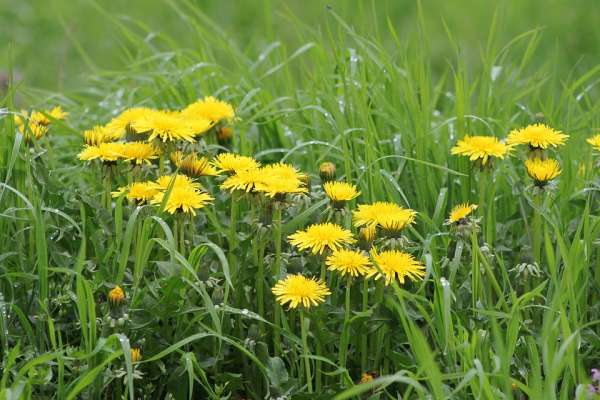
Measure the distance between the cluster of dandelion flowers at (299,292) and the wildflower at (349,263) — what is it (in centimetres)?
5

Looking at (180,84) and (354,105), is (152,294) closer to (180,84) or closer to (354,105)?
(354,105)

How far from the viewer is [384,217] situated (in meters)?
2.15

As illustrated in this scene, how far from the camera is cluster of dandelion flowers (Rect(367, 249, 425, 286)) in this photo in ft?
6.77

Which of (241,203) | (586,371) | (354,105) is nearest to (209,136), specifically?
(241,203)

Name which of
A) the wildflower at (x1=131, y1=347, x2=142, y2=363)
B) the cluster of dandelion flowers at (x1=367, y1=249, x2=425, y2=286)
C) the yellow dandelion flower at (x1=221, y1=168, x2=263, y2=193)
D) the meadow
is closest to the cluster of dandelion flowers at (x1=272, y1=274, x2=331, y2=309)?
the meadow

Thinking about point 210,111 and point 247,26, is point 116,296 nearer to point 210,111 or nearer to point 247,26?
point 210,111

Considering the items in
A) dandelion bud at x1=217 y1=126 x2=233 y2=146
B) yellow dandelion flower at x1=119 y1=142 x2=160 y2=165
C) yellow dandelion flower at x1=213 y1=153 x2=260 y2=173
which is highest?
yellow dandelion flower at x1=119 y1=142 x2=160 y2=165

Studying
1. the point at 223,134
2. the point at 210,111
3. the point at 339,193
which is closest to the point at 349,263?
the point at 339,193

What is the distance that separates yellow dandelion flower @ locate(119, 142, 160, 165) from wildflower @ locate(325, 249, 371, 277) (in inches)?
19.8

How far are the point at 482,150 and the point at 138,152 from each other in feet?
2.61

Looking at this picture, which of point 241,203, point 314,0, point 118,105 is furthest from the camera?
point 314,0

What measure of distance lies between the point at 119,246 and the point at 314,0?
367cm

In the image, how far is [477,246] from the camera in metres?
2.14

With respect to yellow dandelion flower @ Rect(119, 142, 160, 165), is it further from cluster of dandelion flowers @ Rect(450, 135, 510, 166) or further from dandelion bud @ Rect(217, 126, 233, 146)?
cluster of dandelion flowers @ Rect(450, 135, 510, 166)
